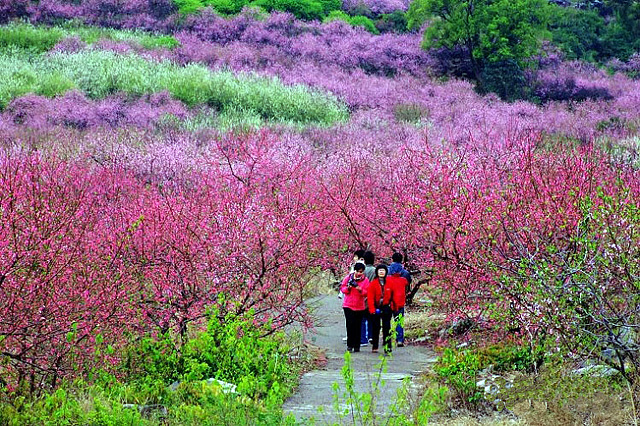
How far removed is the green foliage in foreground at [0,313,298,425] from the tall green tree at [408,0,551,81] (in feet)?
114

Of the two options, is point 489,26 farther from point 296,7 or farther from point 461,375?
point 461,375

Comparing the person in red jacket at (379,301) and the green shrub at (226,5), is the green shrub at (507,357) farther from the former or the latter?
the green shrub at (226,5)

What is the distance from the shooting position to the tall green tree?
4334 centimetres

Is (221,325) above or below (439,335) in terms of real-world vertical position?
above

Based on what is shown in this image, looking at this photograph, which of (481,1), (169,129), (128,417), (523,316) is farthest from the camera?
(481,1)

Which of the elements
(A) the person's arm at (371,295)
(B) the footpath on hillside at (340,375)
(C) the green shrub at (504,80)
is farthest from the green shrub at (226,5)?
(A) the person's arm at (371,295)

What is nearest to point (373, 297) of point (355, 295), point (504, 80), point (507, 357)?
point (355, 295)

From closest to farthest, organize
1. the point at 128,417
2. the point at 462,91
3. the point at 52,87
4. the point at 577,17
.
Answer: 1. the point at 128,417
2. the point at 52,87
3. the point at 462,91
4. the point at 577,17

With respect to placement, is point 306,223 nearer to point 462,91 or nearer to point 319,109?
point 319,109

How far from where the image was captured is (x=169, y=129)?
27.6 metres

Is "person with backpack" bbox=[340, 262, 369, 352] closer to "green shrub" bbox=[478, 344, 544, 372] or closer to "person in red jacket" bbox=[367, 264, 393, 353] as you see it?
"person in red jacket" bbox=[367, 264, 393, 353]

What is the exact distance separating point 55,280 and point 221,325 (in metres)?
2.30

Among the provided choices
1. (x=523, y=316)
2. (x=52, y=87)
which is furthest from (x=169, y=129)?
(x=523, y=316)

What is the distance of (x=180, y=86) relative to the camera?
33906mm
